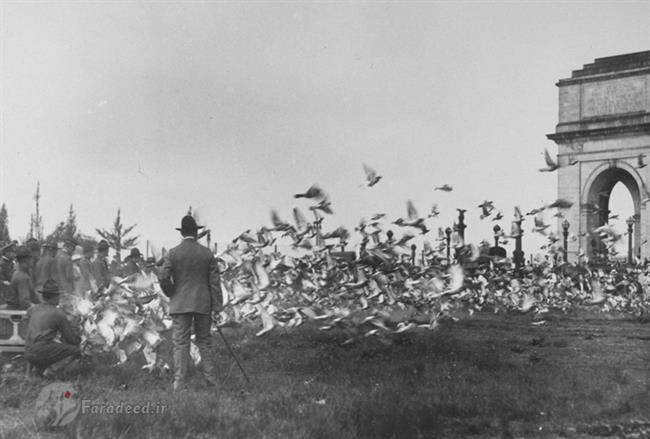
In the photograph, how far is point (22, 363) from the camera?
10.3 meters

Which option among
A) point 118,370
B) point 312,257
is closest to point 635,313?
point 312,257

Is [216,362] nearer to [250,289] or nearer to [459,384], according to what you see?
[250,289]

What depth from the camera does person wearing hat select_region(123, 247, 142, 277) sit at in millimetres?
15422

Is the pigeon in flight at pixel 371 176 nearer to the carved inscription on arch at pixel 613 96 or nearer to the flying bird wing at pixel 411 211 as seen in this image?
the flying bird wing at pixel 411 211

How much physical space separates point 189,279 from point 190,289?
0.13m

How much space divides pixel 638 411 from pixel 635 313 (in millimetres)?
15334

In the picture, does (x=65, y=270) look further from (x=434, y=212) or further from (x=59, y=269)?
(x=434, y=212)

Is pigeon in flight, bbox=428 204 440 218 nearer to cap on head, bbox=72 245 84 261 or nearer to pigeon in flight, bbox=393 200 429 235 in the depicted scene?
pigeon in flight, bbox=393 200 429 235

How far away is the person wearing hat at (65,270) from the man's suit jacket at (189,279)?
498 centimetres

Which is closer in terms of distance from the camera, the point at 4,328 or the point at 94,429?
the point at 94,429

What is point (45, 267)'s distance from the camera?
45.1 feet

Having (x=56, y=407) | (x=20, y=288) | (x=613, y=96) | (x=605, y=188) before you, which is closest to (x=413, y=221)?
(x=20, y=288)

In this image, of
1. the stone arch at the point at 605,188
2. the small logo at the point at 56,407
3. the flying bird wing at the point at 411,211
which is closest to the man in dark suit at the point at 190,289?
the small logo at the point at 56,407

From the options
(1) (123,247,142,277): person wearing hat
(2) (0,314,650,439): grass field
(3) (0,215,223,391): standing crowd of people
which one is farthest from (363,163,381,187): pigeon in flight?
(1) (123,247,142,277): person wearing hat
